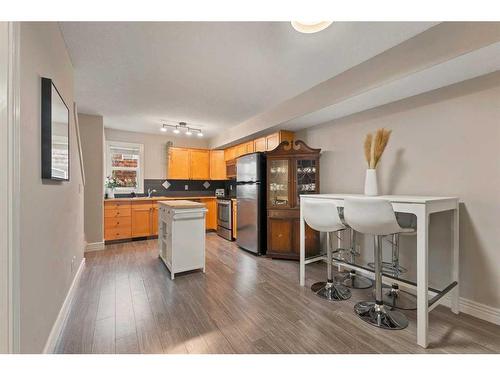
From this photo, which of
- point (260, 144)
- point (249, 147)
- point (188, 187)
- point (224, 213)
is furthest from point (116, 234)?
point (260, 144)

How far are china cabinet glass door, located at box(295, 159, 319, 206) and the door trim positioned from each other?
9.87 ft

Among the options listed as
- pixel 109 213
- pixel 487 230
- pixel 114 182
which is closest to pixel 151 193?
pixel 114 182

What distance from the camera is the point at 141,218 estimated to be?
14.8 feet

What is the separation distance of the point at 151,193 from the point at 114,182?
0.80 m

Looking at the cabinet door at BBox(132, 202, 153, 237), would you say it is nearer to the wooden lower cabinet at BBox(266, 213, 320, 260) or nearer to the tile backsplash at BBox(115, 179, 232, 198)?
the tile backsplash at BBox(115, 179, 232, 198)

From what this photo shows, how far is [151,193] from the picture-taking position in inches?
206

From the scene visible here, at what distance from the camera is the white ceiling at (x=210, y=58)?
5.65 feet

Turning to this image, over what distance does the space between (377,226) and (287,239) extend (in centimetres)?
177

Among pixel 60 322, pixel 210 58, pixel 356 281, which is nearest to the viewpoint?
pixel 60 322

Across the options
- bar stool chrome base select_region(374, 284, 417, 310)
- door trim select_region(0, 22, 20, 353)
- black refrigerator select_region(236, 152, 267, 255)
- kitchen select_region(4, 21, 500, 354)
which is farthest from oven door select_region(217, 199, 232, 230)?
door trim select_region(0, 22, 20, 353)

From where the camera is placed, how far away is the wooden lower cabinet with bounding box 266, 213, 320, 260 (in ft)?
10.9

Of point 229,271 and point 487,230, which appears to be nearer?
point 487,230

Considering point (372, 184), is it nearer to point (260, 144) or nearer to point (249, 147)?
point (260, 144)
